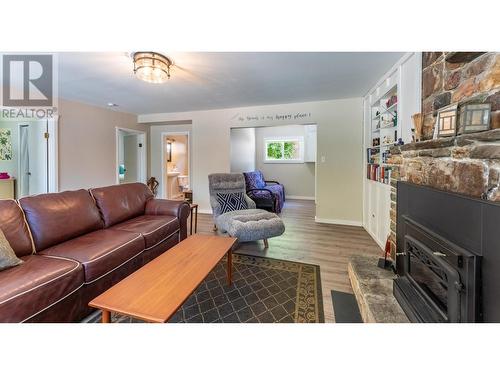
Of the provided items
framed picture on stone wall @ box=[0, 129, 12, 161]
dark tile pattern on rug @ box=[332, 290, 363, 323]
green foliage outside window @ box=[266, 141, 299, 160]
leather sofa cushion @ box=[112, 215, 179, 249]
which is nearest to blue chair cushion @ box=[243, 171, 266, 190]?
green foliage outside window @ box=[266, 141, 299, 160]

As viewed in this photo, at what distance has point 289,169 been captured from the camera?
23.3 feet

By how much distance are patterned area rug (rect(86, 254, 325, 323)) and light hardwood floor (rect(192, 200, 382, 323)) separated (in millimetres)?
126

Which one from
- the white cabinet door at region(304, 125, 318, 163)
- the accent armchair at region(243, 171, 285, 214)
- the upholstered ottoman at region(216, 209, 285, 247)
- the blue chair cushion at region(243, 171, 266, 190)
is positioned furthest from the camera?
the white cabinet door at region(304, 125, 318, 163)

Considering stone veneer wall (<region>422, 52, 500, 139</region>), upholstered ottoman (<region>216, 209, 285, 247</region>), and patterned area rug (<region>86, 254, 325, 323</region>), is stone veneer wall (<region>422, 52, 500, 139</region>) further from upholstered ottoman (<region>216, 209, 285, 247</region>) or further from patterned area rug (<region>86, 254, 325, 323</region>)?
upholstered ottoman (<region>216, 209, 285, 247</region>)

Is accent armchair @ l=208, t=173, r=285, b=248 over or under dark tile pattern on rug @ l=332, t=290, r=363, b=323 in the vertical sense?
over

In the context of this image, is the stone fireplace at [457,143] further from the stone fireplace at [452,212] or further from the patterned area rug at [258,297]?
the patterned area rug at [258,297]

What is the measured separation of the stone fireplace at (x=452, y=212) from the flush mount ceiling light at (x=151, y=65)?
2.36 m

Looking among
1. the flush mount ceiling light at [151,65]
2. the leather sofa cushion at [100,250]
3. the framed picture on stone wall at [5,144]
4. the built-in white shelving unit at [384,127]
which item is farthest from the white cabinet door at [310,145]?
the framed picture on stone wall at [5,144]

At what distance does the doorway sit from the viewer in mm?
5672

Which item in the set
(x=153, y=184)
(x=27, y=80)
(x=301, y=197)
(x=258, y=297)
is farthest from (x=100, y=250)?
(x=301, y=197)

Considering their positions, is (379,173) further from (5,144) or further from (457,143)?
(5,144)

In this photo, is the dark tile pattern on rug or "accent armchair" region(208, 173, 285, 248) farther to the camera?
"accent armchair" region(208, 173, 285, 248)
